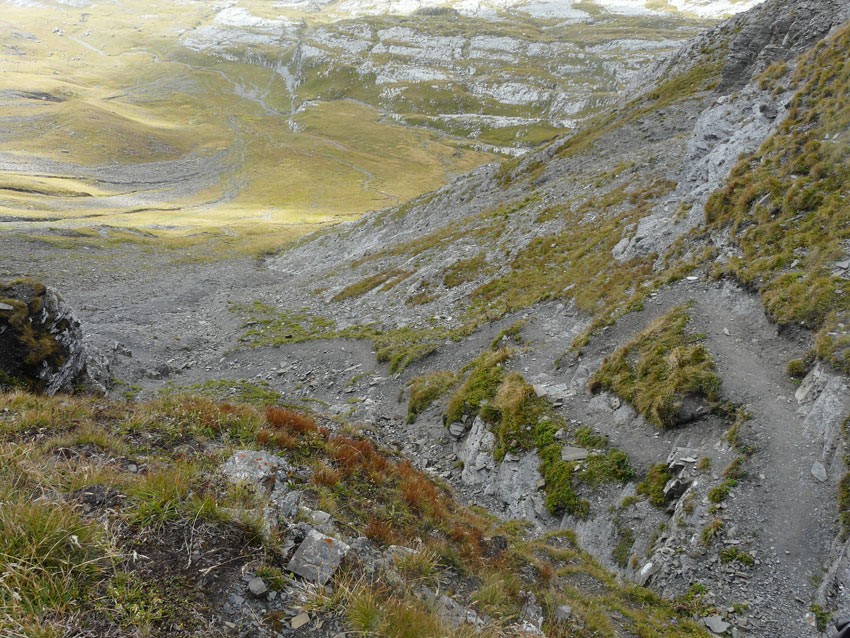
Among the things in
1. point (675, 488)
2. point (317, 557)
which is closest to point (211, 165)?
point (317, 557)

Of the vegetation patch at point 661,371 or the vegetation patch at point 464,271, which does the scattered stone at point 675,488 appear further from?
the vegetation patch at point 464,271

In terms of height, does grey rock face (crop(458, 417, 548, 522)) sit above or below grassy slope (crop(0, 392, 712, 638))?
below

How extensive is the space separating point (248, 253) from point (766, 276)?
7498 cm

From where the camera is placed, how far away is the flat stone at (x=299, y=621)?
4.95 meters

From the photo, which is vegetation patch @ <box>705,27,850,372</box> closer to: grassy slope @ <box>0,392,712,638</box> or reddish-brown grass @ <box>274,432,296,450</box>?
grassy slope @ <box>0,392,712,638</box>

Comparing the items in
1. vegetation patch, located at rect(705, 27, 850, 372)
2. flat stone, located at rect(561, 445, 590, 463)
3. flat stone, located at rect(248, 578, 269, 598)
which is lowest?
flat stone, located at rect(561, 445, 590, 463)

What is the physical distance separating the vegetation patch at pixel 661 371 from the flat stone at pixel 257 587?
475 inches

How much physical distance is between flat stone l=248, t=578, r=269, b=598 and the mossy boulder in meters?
18.6

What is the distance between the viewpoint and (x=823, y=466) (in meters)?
9.41

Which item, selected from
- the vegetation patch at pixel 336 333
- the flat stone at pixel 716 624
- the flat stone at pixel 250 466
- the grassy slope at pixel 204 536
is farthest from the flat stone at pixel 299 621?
the vegetation patch at pixel 336 333

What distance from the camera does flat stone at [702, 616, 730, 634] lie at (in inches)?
319

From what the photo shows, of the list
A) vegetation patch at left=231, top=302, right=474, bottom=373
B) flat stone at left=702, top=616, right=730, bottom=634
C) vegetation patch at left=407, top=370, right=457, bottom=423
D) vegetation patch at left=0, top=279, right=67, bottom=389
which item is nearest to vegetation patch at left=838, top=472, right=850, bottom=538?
flat stone at left=702, top=616, right=730, bottom=634

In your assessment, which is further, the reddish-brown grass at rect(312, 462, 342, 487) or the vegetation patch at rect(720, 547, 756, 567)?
the vegetation patch at rect(720, 547, 756, 567)

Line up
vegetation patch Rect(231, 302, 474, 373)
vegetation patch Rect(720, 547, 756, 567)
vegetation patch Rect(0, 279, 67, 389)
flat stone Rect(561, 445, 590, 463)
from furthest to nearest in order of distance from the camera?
1. vegetation patch Rect(231, 302, 474, 373)
2. vegetation patch Rect(0, 279, 67, 389)
3. flat stone Rect(561, 445, 590, 463)
4. vegetation patch Rect(720, 547, 756, 567)
